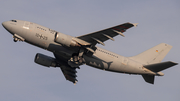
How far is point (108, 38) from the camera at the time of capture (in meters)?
37.2

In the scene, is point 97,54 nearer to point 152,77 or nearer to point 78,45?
point 78,45

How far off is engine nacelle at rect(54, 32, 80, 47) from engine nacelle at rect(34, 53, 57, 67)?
28.1 ft

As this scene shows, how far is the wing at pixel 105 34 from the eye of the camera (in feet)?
116

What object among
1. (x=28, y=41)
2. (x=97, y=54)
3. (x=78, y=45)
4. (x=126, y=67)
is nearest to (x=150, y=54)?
Result: (x=126, y=67)

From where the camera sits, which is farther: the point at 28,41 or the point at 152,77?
the point at 152,77

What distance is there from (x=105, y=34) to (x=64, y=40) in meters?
5.87

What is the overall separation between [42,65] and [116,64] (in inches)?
497

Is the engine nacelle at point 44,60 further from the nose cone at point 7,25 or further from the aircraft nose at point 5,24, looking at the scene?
the aircraft nose at point 5,24

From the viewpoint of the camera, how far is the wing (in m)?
35.3

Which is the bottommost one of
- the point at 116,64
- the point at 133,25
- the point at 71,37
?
the point at 116,64

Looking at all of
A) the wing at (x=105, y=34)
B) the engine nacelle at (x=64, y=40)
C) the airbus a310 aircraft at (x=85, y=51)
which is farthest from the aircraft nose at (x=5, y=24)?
the wing at (x=105, y=34)

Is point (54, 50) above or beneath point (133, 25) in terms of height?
beneath

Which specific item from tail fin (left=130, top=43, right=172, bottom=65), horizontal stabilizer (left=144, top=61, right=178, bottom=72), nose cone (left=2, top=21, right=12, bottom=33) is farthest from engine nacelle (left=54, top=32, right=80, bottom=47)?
horizontal stabilizer (left=144, top=61, right=178, bottom=72)

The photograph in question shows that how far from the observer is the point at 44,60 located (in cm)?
4356
